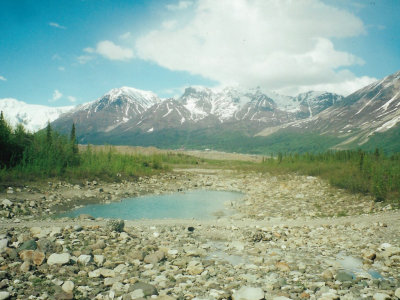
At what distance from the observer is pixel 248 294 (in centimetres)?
618

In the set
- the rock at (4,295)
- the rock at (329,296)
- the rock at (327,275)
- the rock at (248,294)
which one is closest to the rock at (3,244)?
the rock at (4,295)

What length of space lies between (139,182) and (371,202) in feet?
78.7

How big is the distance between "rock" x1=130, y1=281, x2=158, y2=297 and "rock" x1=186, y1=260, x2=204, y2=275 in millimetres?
1416

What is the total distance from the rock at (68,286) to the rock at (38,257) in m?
1.43

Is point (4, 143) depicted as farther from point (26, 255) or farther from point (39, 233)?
point (26, 255)

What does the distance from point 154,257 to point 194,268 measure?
4.51 feet

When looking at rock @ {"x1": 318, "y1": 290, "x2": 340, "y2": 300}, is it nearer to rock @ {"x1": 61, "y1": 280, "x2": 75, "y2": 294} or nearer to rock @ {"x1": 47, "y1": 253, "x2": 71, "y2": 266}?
rock @ {"x1": 61, "y1": 280, "x2": 75, "y2": 294}

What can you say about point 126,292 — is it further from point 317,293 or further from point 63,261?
point 317,293

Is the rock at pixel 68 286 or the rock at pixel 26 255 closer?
the rock at pixel 68 286

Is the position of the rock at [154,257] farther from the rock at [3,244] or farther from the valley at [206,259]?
the rock at [3,244]

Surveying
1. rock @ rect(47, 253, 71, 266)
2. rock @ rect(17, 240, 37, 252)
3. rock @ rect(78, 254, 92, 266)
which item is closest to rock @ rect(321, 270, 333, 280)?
rock @ rect(78, 254, 92, 266)

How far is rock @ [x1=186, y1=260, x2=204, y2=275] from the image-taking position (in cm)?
758

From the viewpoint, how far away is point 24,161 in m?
25.8

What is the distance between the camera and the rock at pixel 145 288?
20.6ft
